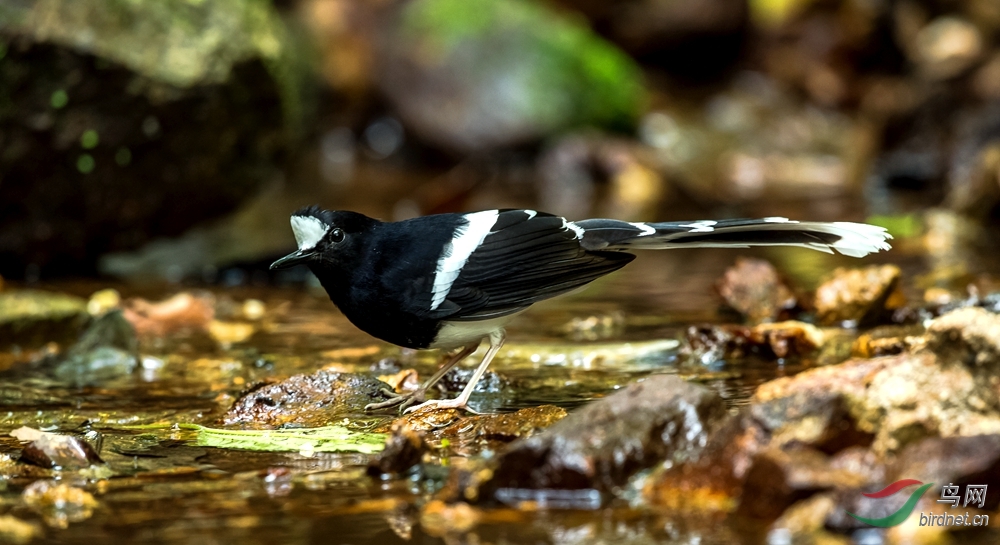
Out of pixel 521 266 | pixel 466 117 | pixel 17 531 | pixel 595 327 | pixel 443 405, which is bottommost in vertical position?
pixel 17 531

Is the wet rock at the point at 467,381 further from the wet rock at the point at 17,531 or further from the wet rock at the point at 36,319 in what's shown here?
the wet rock at the point at 36,319

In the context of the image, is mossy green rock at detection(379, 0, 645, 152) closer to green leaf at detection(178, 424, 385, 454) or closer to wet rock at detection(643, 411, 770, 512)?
green leaf at detection(178, 424, 385, 454)

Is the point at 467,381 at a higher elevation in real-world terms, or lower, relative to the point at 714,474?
higher

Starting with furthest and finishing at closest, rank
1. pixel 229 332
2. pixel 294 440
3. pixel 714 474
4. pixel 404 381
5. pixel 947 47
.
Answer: pixel 947 47, pixel 229 332, pixel 404 381, pixel 294 440, pixel 714 474

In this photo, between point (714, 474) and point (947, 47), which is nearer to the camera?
point (714, 474)

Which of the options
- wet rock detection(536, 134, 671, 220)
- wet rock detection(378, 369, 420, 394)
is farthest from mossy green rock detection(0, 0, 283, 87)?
wet rock detection(536, 134, 671, 220)

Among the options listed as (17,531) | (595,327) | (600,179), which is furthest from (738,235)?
(600,179)

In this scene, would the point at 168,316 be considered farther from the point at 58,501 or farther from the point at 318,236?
the point at 58,501

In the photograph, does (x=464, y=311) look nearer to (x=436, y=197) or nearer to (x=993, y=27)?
(x=436, y=197)

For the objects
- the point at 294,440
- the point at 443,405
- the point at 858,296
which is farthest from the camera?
the point at 858,296
